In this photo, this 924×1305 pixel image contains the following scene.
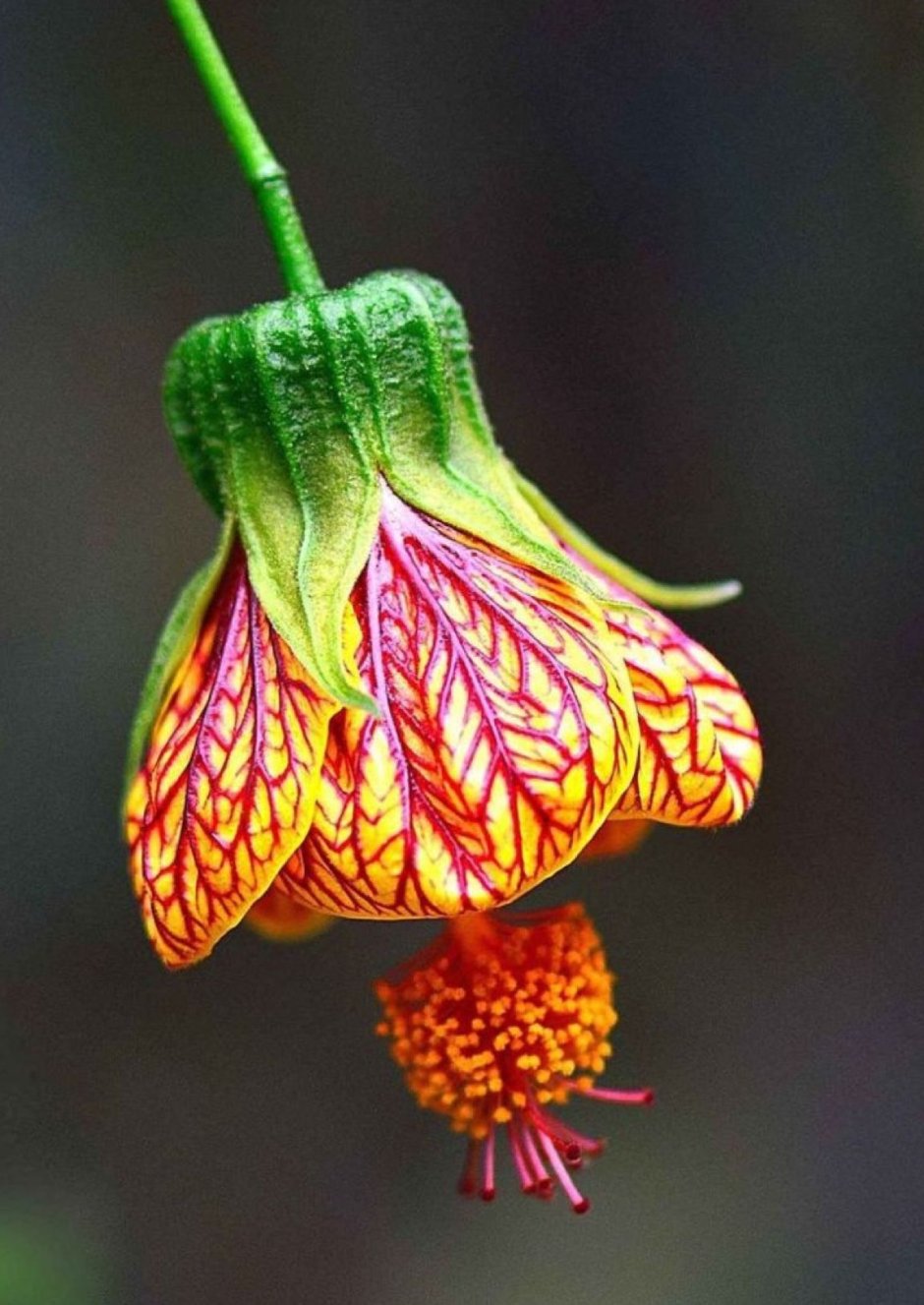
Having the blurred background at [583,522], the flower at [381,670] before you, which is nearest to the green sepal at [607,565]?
the flower at [381,670]

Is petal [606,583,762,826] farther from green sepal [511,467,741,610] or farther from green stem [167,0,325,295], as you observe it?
green stem [167,0,325,295]

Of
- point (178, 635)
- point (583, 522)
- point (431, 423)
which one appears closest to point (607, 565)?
point (431, 423)

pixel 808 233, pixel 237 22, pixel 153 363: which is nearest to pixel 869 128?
pixel 808 233

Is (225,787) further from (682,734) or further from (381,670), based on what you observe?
(682,734)

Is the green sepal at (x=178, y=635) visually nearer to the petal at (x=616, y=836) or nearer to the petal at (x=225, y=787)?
the petal at (x=225, y=787)

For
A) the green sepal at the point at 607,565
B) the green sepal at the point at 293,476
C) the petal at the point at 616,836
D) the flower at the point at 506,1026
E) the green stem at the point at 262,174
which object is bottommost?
the flower at the point at 506,1026
